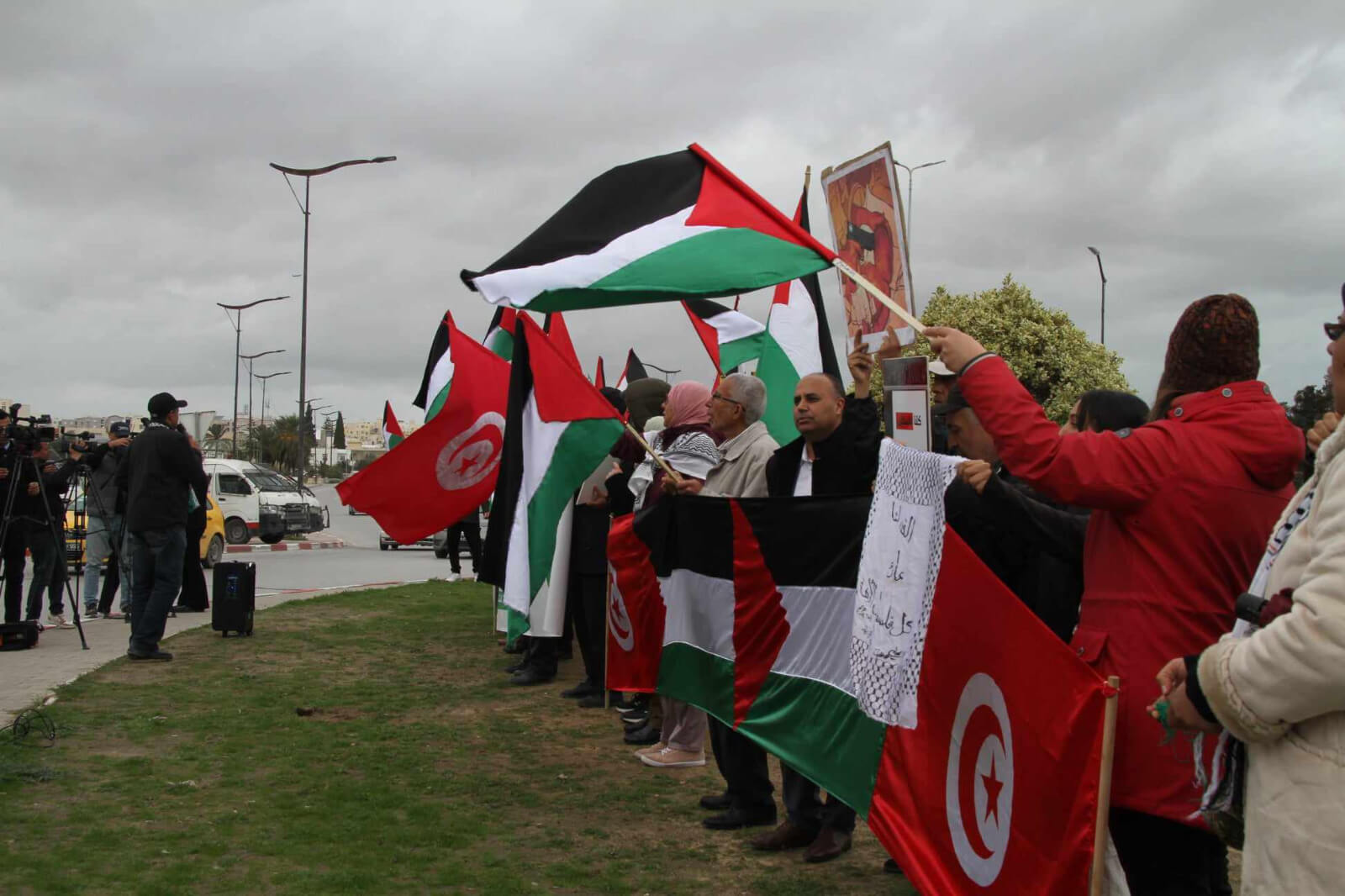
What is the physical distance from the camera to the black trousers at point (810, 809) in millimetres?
5043

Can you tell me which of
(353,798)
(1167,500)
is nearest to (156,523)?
(353,798)

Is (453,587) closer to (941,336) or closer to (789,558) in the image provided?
(789,558)

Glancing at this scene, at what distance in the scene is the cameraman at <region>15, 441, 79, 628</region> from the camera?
36.1ft

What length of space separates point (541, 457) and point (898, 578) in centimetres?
339

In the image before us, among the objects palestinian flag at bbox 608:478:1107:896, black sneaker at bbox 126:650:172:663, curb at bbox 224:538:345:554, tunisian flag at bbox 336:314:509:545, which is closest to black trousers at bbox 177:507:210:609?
black sneaker at bbox 126:650:172:663

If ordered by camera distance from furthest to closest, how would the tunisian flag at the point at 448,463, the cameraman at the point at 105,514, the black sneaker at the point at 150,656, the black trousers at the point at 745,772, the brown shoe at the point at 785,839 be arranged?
the cameraman at the point at 105,514 → the black sneaker at the point at 150,656 → the tunisian flag at the point at 448,463 → the black trousers at the point at 745,772 → the brown shoe at the point at 785,839

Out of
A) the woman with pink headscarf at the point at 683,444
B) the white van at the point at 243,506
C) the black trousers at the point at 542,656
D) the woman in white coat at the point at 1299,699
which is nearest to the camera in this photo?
the woman in white coat at the point at 1299,699

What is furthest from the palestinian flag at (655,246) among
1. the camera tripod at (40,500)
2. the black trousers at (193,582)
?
the black trousers at (193,582)

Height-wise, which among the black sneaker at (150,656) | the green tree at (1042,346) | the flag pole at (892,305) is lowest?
the black sneaker at (150,656)

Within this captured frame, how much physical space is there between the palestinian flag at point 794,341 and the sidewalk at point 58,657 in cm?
563

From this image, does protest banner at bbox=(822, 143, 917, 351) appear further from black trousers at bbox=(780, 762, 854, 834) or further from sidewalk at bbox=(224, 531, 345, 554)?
sidewalk at bbox=(224, 531, 345, 554)

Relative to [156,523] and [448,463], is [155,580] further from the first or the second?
[448,463]

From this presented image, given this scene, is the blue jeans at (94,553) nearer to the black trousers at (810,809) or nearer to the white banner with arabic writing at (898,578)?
the black trousers at (810,809)

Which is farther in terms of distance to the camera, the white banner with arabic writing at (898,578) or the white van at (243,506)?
the white van at (243,506)
